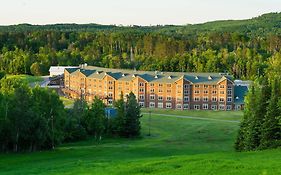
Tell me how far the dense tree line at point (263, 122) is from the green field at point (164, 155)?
6.82 feet

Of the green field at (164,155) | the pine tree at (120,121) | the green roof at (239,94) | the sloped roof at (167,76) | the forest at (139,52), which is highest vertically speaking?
the forest at (139,52)

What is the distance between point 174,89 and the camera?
307 feet

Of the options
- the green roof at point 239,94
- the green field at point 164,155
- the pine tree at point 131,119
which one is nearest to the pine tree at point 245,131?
the green field at point 164,155

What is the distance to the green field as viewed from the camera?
87.6 feet

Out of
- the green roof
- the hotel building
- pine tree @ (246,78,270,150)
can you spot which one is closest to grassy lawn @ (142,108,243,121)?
the hotel building

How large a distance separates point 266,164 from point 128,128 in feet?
119

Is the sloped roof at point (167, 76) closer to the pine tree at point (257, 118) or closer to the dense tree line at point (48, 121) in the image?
the dense tree line at point (48, 121)

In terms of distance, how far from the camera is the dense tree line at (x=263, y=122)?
42094 millimetres

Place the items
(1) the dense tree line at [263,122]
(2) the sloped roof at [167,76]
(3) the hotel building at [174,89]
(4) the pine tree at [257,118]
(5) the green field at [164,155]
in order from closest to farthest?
1. (5) the green field at [164,155]
2. (1) the dense tree line at [263,122]
3. (4) the pine tree at [257,118]
4. (3) the hotel building at [174,89]
5. (2) the sloped roof at [167,76]

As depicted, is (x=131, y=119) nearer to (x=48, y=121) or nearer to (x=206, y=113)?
(x=48, y=121)

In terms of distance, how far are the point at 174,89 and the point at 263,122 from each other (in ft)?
165

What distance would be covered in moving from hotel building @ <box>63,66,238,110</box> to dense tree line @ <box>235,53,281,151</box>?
147ft

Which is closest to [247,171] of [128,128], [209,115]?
[128,128]

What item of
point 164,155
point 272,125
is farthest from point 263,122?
point 164,155
